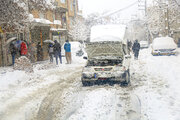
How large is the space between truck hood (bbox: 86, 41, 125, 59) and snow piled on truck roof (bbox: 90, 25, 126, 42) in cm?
75

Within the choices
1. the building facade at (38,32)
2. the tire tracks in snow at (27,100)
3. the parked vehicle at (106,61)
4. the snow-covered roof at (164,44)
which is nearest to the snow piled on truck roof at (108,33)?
the parked vehicle at (106,61)

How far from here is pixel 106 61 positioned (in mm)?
9602

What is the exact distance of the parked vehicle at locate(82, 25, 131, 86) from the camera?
823cm

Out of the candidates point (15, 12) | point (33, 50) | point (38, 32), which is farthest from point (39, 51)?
point (15, 12)

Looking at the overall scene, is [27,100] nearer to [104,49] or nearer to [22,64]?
[104,49]

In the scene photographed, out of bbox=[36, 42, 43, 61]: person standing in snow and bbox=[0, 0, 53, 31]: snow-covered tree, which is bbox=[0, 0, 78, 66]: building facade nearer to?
bbox=[36, 42, 43, 61]: person standing in snow

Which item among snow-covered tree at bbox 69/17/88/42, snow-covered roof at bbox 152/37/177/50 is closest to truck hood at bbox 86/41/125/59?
snow-covered roof at bbox 152/37/177/50

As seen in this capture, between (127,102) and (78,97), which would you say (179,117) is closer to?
(127,102)

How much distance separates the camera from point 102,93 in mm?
7082

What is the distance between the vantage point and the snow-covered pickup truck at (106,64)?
27.0 ft

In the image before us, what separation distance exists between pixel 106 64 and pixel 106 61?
367 mm

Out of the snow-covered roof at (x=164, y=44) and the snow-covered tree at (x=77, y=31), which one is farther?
the snow-covered tree at (x=77, y=31)

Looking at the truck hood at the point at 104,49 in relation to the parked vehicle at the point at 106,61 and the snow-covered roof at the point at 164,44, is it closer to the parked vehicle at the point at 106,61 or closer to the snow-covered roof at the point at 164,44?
the parked vehicle at the point at 106,61

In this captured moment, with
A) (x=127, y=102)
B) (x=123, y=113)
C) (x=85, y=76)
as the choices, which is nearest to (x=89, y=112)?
(x=123, y=113)
